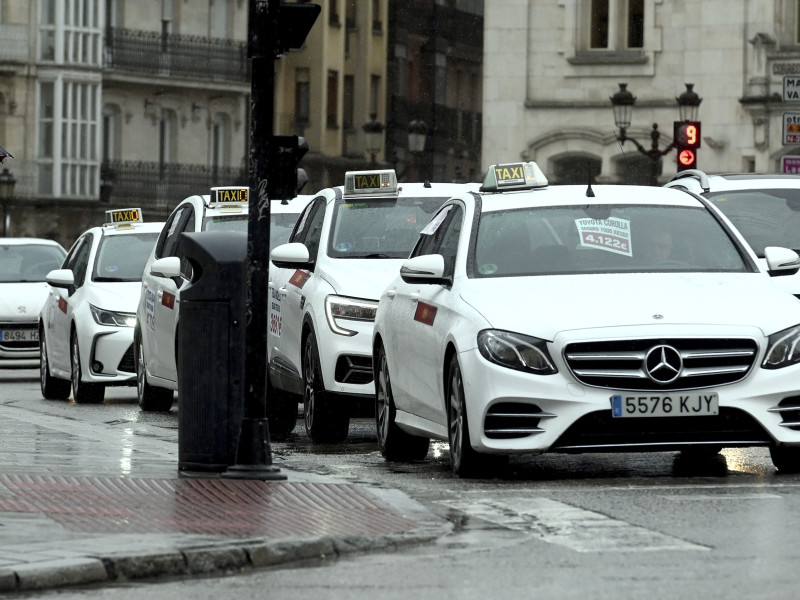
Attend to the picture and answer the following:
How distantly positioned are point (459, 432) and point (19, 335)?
1813cm

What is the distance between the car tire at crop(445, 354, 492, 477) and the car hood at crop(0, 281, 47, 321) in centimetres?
1783

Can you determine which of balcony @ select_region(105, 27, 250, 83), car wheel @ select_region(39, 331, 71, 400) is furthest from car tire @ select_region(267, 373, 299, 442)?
balcony @ select_region(105, 27, 250, 83)

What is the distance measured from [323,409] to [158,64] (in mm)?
60393

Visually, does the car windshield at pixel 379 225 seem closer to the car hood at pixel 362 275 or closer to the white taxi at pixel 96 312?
the car hood at pixel 362 275

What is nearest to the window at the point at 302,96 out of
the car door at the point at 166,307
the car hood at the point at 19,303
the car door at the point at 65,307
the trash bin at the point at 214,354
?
the car hood at the point at 19,303

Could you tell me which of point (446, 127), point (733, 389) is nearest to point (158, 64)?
point (446, 127)

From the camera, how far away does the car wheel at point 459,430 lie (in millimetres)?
11914

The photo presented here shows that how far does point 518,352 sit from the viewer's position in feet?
38.0

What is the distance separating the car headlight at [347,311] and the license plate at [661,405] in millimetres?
4162

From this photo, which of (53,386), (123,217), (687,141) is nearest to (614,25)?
(687,141)

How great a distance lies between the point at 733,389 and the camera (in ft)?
38.1

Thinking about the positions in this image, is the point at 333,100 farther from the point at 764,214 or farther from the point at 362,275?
the point at 362,275

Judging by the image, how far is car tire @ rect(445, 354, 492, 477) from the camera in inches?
469

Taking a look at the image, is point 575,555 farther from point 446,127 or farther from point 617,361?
point 446,127
